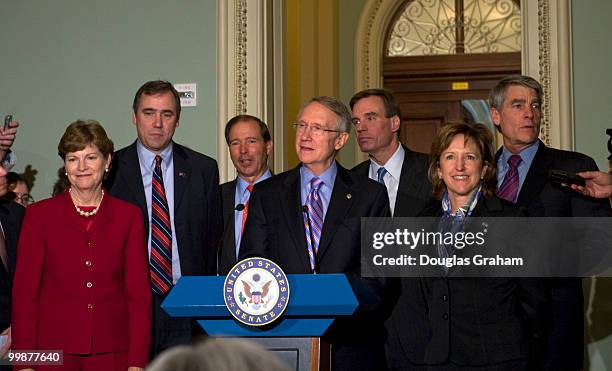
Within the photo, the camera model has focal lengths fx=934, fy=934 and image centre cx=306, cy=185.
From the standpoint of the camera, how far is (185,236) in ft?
12.5

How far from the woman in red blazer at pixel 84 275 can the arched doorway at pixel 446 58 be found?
5097mm

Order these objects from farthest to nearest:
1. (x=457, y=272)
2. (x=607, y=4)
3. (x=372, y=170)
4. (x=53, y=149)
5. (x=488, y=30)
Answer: (x=488, y=30)
(x=53, y=149)
(x=607, y=4)
(x=372, y=170)
(x=457, y=272)

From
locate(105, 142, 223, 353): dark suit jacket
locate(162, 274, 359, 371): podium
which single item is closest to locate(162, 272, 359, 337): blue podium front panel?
locate(162, 274, 359, 371): podium

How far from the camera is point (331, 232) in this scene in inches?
125

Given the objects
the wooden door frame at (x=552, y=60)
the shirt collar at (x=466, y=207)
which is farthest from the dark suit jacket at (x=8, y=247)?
the wooden door frame at (x=552, y=60)

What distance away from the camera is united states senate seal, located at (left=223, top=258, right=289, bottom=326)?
2531 millimetres

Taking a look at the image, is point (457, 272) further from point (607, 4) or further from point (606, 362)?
point (607, 4)

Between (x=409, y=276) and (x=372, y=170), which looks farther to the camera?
(x=372, y=170)

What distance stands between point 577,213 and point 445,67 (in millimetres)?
4532

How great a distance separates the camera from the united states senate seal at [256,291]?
253 centimetres

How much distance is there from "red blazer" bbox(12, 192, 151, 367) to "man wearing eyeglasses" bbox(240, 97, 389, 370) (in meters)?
0.44

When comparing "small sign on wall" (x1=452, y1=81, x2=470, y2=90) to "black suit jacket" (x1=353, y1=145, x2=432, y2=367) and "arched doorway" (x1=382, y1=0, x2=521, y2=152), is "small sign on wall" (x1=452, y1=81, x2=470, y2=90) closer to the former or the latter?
"arched doorway" (x1=382, y1=0, x2=521, y2=152)

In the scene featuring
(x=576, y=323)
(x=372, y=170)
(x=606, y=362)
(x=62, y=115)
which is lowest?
(x=606, y=362)

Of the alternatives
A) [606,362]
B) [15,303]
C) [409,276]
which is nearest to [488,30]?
[606,362]
